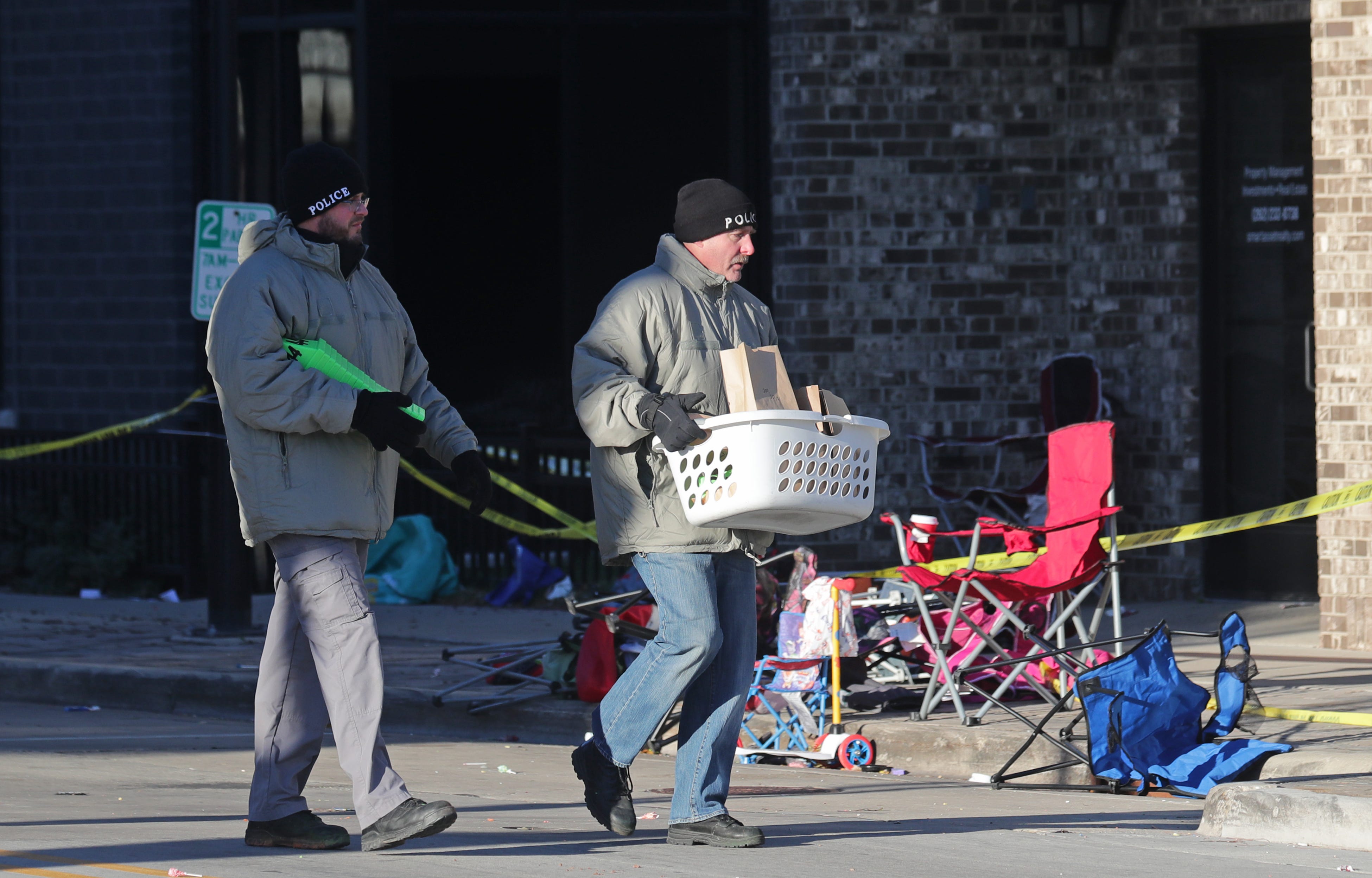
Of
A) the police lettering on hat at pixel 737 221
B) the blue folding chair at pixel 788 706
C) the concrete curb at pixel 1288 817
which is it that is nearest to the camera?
the police lettering on hat at pixel 737 221

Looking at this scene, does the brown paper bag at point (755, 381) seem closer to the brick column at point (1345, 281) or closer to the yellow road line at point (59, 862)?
the yellow road line at point (59, 862)

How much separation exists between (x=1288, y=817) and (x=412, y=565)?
6.99m

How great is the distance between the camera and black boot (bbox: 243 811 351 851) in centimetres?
550

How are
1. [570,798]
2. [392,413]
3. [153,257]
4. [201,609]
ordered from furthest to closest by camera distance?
[153,257] < [201,609] < [570,798] < [392,413]

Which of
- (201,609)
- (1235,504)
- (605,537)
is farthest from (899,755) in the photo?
(201,609)

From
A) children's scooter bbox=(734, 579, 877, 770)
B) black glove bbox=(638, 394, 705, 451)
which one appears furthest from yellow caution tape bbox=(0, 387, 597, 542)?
black glove bbox=(638, 394, 705, 451)

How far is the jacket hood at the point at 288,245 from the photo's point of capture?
5.50 meters

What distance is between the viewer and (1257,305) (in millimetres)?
11414

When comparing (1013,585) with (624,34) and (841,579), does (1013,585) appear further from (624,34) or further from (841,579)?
(624,34)

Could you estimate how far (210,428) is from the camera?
1098 cm

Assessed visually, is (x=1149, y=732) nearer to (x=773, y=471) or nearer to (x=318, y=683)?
(x=773, y=471)

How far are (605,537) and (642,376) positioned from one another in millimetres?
474

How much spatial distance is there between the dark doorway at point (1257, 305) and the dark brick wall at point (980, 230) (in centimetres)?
17

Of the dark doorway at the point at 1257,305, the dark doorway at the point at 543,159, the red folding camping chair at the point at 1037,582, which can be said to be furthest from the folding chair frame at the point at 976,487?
the red folding camping chair at the point at 1037,582
